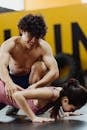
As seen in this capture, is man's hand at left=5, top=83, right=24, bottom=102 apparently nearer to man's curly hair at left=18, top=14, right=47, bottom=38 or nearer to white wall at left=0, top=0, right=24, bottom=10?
man's curly hair at left=18, top=14, right=47, bottom=38

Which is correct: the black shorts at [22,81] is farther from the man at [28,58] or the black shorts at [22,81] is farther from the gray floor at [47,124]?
the gray floor at [47,124]

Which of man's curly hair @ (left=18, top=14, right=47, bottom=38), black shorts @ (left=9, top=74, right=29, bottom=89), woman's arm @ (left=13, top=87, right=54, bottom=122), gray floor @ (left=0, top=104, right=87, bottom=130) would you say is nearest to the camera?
gray floor @ (left=0, top=104, right=87, bottom=130)

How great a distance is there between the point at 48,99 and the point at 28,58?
1.27 feet

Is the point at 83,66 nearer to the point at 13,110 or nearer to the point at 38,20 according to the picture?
the point at 13,110

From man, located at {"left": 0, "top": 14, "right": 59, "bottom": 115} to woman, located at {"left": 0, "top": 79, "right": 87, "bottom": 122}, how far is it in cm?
8

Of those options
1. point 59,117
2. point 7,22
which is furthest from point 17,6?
point 59,117

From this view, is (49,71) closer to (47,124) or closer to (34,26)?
(34,26)

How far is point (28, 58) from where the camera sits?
2.71 m

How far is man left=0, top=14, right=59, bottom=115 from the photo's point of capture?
252 cm

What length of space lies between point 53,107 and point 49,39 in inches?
85.2

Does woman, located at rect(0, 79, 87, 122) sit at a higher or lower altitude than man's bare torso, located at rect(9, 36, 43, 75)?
lower

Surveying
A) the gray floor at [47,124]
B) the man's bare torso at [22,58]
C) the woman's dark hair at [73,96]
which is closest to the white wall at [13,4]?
the man's bare torso at [22,58]

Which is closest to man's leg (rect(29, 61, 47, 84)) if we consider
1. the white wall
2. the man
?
the man

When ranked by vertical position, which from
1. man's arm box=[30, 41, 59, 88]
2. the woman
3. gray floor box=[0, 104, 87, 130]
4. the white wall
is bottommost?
gray floor box=[0, 104, 87, 130]
